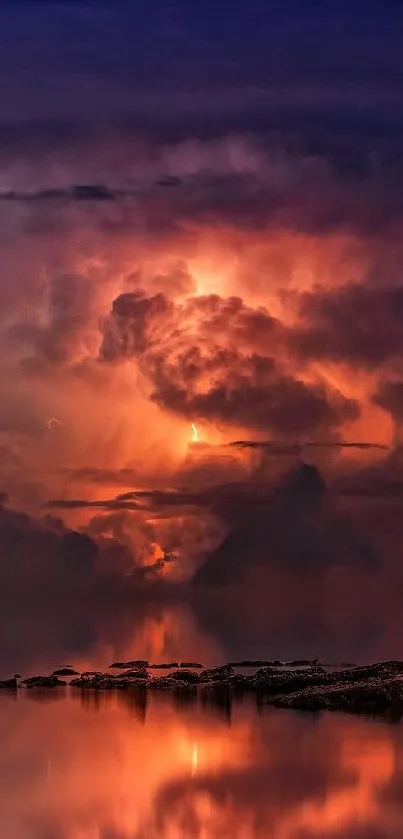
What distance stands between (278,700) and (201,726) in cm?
551

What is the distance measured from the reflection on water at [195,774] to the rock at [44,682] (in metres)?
7.03

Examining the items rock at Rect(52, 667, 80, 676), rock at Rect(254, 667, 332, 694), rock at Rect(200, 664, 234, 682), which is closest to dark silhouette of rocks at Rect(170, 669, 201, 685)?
rock at Rect(200, 664, 234, 682)

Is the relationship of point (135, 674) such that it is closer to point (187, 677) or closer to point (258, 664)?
point (187, 677)

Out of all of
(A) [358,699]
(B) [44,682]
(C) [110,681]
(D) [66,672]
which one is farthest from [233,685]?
(D) [66,672]

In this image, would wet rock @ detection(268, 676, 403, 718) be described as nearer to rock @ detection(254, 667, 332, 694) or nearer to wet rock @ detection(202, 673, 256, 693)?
rock @ detection(254, 667, 332, 694)

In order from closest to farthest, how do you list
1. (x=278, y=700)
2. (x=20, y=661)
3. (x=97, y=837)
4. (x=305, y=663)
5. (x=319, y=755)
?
(x=97, y=837), (x=319, y=755), (x=278, y=700), (x=305, y=663), (x=20, y=661)

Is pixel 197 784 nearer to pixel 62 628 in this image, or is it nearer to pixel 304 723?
pixel 304 723

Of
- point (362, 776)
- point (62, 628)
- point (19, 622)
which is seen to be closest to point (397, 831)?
point (362, 776)

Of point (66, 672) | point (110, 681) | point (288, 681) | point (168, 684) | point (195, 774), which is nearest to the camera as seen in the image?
point (195, 774)

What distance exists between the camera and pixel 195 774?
104ft

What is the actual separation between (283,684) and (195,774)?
1621 centimetres

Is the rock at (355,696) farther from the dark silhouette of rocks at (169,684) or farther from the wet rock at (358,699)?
the dark silhouette of rocks at (169,684)

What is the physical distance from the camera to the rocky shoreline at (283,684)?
4188cm

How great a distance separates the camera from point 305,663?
6047cm
